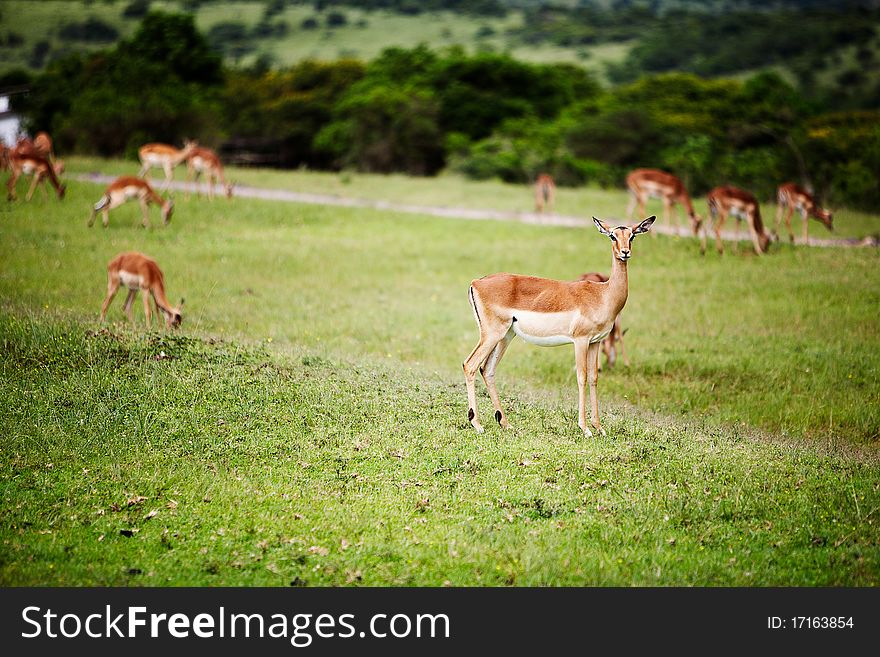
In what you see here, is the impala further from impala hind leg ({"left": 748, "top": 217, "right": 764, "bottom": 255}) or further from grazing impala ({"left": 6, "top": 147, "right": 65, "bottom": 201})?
grazing impala ({"left": 6, "top": 147, "right": 65, "bottom": 201})

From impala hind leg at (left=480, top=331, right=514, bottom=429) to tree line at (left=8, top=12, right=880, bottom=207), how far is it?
64.4 ft

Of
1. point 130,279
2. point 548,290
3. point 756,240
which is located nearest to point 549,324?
point 548,290

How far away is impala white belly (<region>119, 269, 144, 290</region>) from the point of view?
45.4 ft

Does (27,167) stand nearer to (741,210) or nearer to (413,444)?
(741,210)

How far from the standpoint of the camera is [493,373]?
10.1m

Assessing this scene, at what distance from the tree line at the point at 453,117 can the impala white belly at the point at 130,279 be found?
61.3ft

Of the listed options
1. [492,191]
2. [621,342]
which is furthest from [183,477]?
[492,191]

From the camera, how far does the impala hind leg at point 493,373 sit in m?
9.98

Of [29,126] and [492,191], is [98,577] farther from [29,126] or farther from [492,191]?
[29,126]

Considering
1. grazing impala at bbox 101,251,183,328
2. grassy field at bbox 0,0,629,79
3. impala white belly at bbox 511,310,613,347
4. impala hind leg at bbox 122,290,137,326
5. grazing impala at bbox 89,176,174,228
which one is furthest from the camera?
grassy field at bbox 0,0,629,79

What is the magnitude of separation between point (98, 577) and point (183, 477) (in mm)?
1651

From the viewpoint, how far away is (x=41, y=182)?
25391mm

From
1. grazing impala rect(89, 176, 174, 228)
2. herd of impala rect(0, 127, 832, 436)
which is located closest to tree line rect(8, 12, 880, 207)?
herd of impala rect(0, 127, 832, 436)

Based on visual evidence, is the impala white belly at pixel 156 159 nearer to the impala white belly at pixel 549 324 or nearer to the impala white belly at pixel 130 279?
the impala white belly at pixel 130 279
